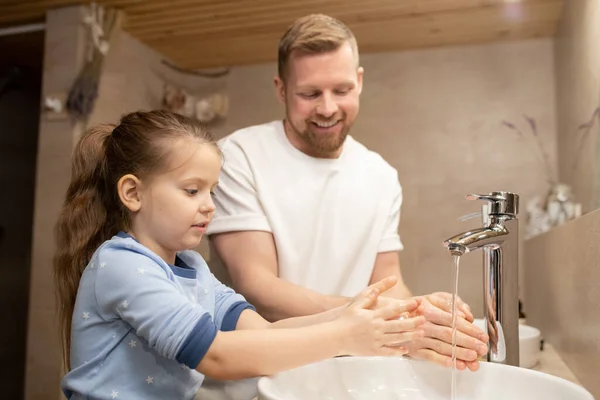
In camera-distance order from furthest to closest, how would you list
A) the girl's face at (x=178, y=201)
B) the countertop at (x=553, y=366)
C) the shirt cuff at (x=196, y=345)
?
1. the countertop at (x=553, y=366)
2. the girl's face at (x=178, y=201)
3. the shirt cuff at (x=196, y=345)

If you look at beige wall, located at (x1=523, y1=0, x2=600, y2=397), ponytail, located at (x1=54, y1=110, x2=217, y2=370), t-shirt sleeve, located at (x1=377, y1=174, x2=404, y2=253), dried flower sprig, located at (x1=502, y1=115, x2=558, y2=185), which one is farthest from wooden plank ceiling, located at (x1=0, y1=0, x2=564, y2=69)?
ponytail, located at (x1=54, y1=110, x2=217, y2=370)

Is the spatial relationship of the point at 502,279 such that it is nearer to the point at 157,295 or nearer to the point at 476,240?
the point at 476,240

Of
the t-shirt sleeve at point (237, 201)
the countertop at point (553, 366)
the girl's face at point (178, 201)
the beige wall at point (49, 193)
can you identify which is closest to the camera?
the girl's face at point (178, 201)

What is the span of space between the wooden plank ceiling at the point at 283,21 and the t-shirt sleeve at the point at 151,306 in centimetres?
151

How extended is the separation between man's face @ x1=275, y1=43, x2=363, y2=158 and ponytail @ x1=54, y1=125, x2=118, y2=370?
50 centimetres

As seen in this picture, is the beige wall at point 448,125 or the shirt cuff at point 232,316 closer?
the shirt cuff at point 232,316

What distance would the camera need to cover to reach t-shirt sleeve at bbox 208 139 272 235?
3.67 ft

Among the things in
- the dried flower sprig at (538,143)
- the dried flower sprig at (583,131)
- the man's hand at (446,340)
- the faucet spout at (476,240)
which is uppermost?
the dried flower sprig at (538,143)

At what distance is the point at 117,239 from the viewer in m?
0.67

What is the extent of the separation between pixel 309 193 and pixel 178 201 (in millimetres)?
516

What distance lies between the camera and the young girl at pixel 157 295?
60 cm

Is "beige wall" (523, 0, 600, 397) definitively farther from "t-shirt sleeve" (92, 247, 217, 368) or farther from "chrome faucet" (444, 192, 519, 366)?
"t-shirt sleeve" (92, 247, 217, 368)

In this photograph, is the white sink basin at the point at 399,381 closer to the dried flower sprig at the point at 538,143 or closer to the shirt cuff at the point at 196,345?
the shirt cuff at the point at 196,345

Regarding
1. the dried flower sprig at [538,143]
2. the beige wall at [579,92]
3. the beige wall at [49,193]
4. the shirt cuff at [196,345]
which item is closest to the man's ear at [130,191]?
the shirt cuff at [196,345]
